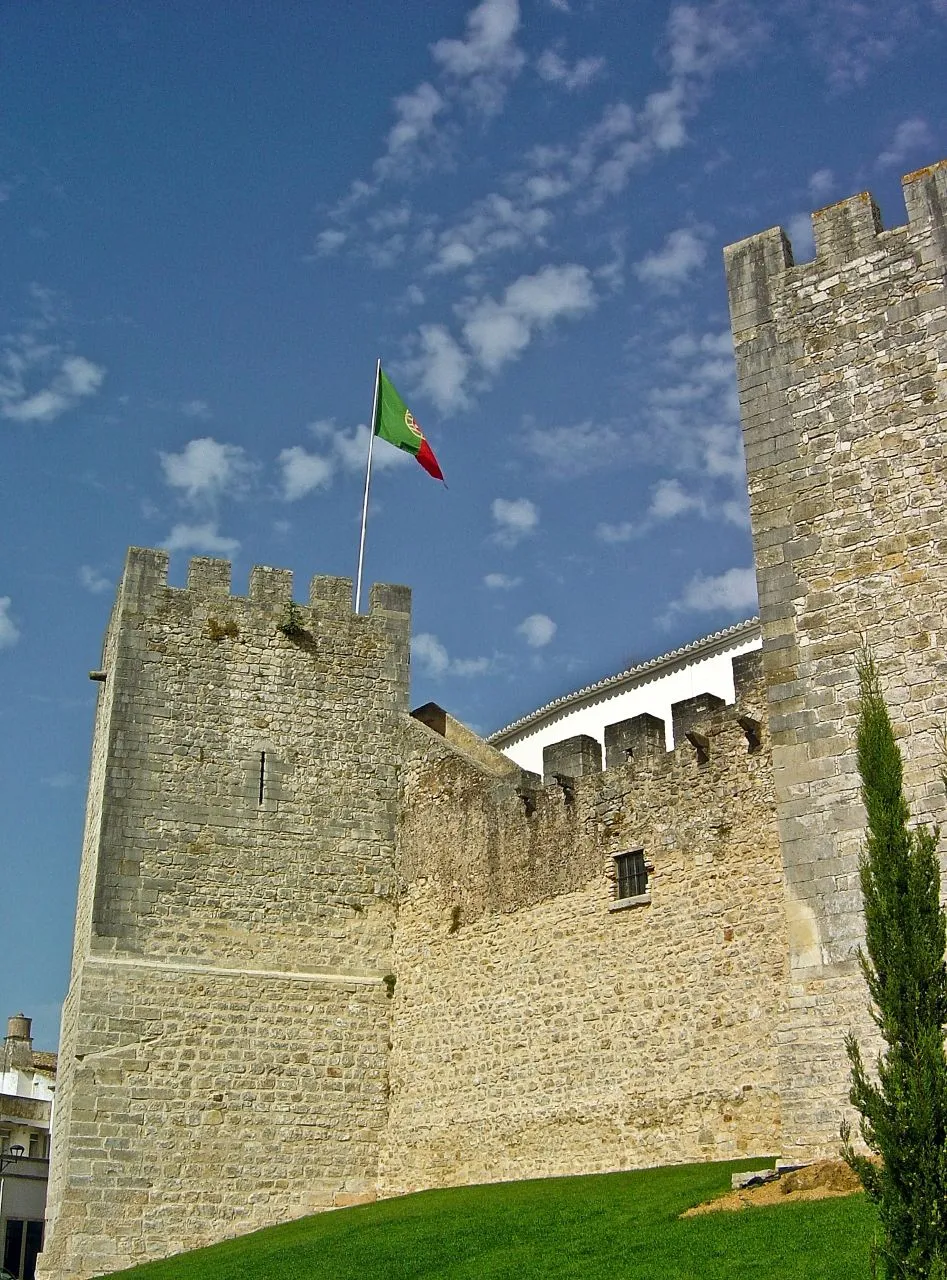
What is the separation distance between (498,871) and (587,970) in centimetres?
213

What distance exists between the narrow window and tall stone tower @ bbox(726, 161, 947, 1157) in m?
4.32

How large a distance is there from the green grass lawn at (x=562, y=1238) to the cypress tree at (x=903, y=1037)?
104 centimetres

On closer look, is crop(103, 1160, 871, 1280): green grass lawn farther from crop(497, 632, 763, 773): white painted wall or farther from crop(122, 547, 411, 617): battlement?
crop(497, 632, 763, 773): white painted wall

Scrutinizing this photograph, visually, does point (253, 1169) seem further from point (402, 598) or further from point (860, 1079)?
point (860, 1079)

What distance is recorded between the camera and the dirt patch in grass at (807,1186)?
11.8 m

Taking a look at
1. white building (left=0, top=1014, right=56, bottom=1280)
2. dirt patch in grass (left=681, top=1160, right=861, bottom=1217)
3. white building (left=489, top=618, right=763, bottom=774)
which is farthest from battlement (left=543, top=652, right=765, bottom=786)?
white building (left=0, top=1014, right=56, bottom=1280)

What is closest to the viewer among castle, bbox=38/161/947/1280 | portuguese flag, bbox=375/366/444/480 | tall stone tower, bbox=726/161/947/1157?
tall stone tower, bbox=726/161/947/1157

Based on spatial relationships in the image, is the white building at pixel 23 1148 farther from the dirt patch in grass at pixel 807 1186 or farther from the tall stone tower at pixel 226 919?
the dirt patch in grass at pixel 807 1186

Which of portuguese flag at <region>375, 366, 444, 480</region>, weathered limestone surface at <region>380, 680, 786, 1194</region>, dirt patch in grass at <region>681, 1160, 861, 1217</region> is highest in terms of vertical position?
portuguese flag at <region>375, 366, 444, 480</region>

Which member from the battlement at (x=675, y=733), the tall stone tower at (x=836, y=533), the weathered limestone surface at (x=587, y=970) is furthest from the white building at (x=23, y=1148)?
the tall stone tower at (x=836, y=533)

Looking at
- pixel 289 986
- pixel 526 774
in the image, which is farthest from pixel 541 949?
pixel 289 986

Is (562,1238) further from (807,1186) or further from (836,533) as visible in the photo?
(836,533)

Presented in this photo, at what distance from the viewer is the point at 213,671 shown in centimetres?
2089

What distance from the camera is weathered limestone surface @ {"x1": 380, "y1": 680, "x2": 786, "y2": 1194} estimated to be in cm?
1572
